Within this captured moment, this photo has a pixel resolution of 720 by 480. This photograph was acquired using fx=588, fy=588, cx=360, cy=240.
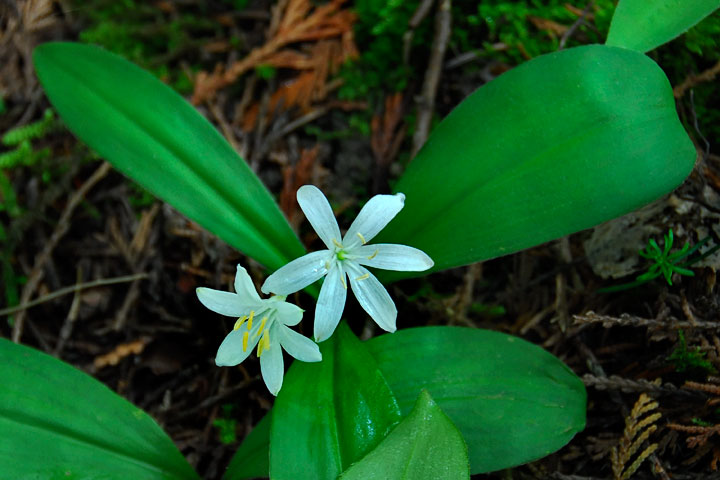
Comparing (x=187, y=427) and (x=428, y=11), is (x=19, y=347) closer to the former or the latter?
(x=187, y=427)

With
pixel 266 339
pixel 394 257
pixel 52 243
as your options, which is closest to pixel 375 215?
pixel 394 257

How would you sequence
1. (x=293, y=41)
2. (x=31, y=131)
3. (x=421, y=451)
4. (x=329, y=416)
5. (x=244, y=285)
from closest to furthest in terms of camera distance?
(x=421, y=451) → (x=244, y=285) → (x=329, y=416) → (x=31, y=131) → (x=293, y=41)

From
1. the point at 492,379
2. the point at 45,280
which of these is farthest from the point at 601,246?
the point at 45,280

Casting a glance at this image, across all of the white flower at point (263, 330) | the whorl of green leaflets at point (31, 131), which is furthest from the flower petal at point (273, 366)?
the whorl of green leaflets at point (31, 131)

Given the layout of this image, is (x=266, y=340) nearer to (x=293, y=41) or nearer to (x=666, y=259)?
(x=666, y=259)

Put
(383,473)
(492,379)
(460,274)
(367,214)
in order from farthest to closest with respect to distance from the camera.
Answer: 1. (460,274)
2. (492,379)
3. (367,214)
4. (383,473)

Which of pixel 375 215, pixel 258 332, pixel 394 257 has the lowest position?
pixel 258 332

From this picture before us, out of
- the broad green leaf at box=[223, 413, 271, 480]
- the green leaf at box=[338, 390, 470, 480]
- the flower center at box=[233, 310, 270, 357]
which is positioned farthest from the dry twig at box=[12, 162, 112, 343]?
the green leaf at box=[338, 390, 470, 480]
